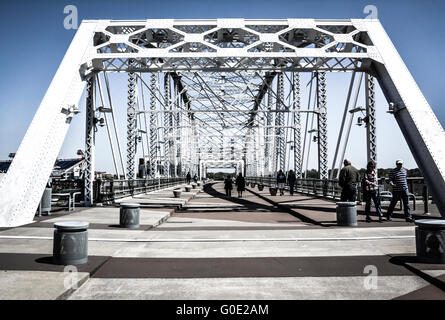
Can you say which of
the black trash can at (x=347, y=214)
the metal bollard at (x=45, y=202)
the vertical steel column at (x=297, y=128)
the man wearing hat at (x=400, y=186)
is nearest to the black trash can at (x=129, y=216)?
the metal bollard at (x=45, y=202)

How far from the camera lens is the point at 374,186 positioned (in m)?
10.7

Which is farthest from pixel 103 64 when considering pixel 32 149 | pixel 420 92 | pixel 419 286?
pixel 419 286

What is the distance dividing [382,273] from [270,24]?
10.8m

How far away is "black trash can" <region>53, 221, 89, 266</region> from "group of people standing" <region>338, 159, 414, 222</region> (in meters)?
8.15

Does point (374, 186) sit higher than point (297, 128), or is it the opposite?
point (297, 128)

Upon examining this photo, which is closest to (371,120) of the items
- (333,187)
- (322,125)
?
(333,187)

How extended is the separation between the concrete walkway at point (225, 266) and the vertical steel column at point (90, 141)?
5911 millimetres

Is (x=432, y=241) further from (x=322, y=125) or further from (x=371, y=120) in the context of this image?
(x=322, y=125)

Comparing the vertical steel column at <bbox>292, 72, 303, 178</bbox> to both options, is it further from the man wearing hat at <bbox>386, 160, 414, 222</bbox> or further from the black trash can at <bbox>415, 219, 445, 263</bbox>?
the black trash can at <bbox>415, 219, 445, 263</bbox>

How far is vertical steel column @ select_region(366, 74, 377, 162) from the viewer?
14.5m

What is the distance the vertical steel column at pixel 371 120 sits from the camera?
47.7ft

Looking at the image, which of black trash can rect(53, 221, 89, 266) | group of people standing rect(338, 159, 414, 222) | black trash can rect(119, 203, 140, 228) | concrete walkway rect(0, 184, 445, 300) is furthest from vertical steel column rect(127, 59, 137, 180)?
black trash can rect(53, 221, 89, 266)

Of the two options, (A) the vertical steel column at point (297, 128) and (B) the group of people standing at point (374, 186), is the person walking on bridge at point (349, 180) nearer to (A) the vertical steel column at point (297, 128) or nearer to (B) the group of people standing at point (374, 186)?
(B) the group of people standing at point (374, 186)

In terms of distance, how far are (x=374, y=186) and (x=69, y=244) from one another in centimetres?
896
